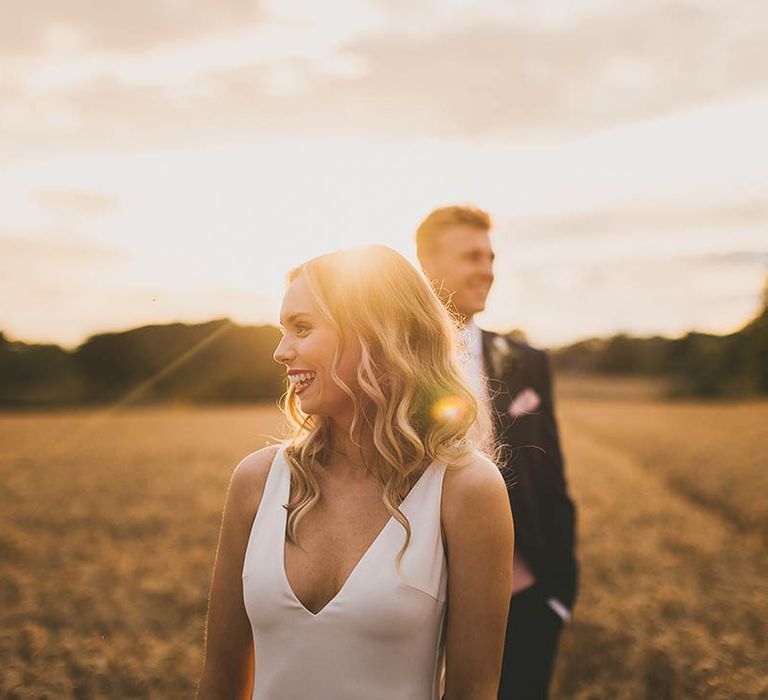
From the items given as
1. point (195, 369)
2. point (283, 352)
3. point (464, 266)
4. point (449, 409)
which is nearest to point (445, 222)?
point (464, 266)

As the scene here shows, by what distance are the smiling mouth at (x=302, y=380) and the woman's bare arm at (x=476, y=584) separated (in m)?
0.57

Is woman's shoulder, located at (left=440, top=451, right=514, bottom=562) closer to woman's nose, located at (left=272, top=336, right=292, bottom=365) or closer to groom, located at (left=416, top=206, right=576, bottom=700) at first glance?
woman's nose, located at (left=272, top=336, right=292, bottom=365)

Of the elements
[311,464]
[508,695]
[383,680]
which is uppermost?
[311,464]

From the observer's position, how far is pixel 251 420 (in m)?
52.3

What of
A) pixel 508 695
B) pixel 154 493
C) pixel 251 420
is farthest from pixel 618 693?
pixel 251 420

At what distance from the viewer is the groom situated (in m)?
4.04

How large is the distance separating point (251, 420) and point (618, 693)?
4731 cm

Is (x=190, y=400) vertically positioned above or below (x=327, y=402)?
below

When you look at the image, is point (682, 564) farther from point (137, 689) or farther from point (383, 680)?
point (383, 680)

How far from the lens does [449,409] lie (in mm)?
2492

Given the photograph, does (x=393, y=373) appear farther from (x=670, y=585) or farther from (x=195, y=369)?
(x=195, y=369)

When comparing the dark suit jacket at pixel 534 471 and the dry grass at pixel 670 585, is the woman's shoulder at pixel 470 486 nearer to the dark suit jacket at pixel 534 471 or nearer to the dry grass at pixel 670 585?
the dark suit jacket at pixel 534 471

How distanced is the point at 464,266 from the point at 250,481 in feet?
7.08

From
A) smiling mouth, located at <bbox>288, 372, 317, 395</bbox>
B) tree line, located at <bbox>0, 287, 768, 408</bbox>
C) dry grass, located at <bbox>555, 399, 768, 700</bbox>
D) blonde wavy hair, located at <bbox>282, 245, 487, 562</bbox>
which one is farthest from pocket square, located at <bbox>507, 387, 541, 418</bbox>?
tree line, located at <bbox>0, 287, 768, 408</bbox>
